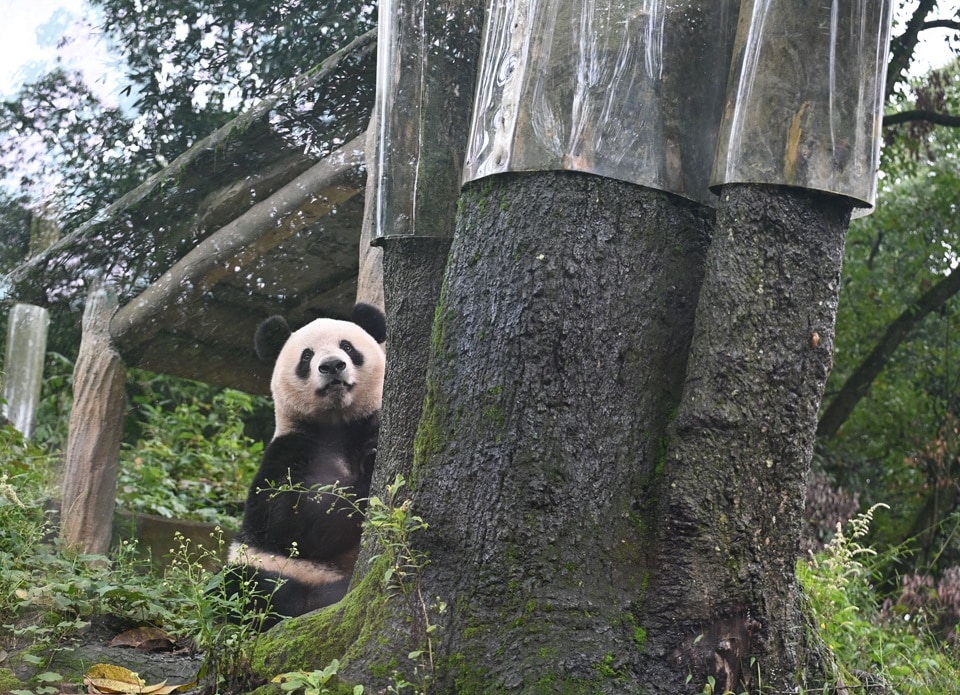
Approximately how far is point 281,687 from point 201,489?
6.76 metres

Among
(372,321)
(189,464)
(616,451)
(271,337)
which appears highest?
(372,321)

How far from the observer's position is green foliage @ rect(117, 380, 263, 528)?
337 inches

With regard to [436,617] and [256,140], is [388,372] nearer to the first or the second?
[436,617]

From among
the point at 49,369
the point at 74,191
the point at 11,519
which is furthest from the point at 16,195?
the point at 11,519

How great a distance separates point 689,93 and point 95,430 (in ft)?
20.1

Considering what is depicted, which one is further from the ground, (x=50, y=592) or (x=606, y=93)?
(x=606, y=93)

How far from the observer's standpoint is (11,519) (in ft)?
15.1

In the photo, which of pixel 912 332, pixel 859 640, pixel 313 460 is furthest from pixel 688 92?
pixel 912 332

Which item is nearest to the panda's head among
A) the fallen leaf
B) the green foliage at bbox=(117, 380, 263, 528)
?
the fallen leaf

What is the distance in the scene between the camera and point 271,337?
18.9 ft

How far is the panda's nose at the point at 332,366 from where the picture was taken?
5.11 meters

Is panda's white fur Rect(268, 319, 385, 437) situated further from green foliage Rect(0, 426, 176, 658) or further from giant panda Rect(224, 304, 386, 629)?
green foliage Rect(0, 426, 176, 658)

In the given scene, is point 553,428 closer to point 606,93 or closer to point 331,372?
point 606,93

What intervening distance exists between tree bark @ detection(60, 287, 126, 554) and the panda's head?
269 centimetres
